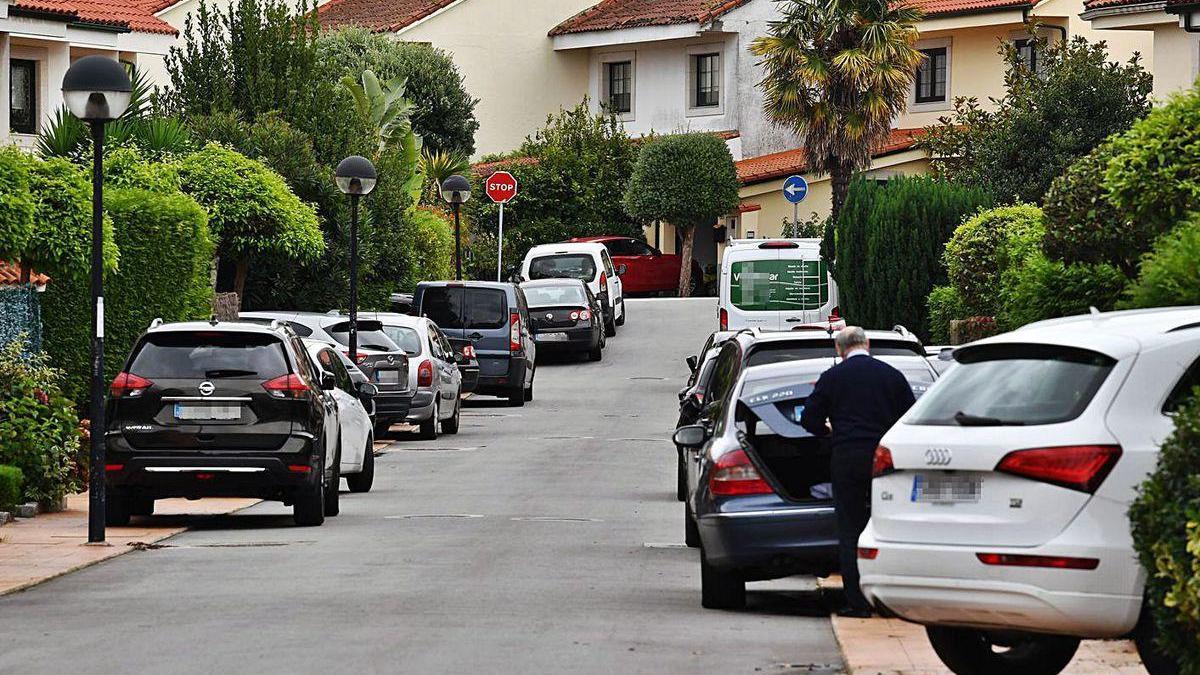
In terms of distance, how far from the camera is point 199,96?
3825 centimetres

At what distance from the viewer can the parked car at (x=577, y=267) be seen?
152 feet

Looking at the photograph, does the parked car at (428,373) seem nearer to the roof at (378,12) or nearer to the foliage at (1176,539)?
the foliage at (1176,539)

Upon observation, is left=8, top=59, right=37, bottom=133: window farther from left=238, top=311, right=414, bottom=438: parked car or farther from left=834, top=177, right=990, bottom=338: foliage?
left=834, top=177, right=990, bottom=338: foliage

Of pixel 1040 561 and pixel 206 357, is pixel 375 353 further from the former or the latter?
pixel 1040 561

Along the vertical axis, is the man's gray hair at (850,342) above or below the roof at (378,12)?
below

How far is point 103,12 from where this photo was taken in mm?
43656

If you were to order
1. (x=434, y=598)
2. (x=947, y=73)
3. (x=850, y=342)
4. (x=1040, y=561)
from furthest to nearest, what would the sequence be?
(x=947, y=73), (x=434, y=598), (x=850, y=342), (x=1040, y=561)

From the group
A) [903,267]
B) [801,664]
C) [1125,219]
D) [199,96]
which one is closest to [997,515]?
[801,664]

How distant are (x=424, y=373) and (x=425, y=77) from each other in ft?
115

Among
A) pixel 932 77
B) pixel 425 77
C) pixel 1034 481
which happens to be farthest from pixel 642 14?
pixel 1034 481

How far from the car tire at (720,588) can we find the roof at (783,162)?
42.7 metres

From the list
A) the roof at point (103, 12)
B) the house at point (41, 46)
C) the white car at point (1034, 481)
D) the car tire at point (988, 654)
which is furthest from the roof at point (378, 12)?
the white car at point (1034, 481)

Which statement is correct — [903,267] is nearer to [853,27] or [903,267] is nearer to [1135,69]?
[1135,69]

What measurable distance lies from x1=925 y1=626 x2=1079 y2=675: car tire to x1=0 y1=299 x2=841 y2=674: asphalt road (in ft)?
2.72
